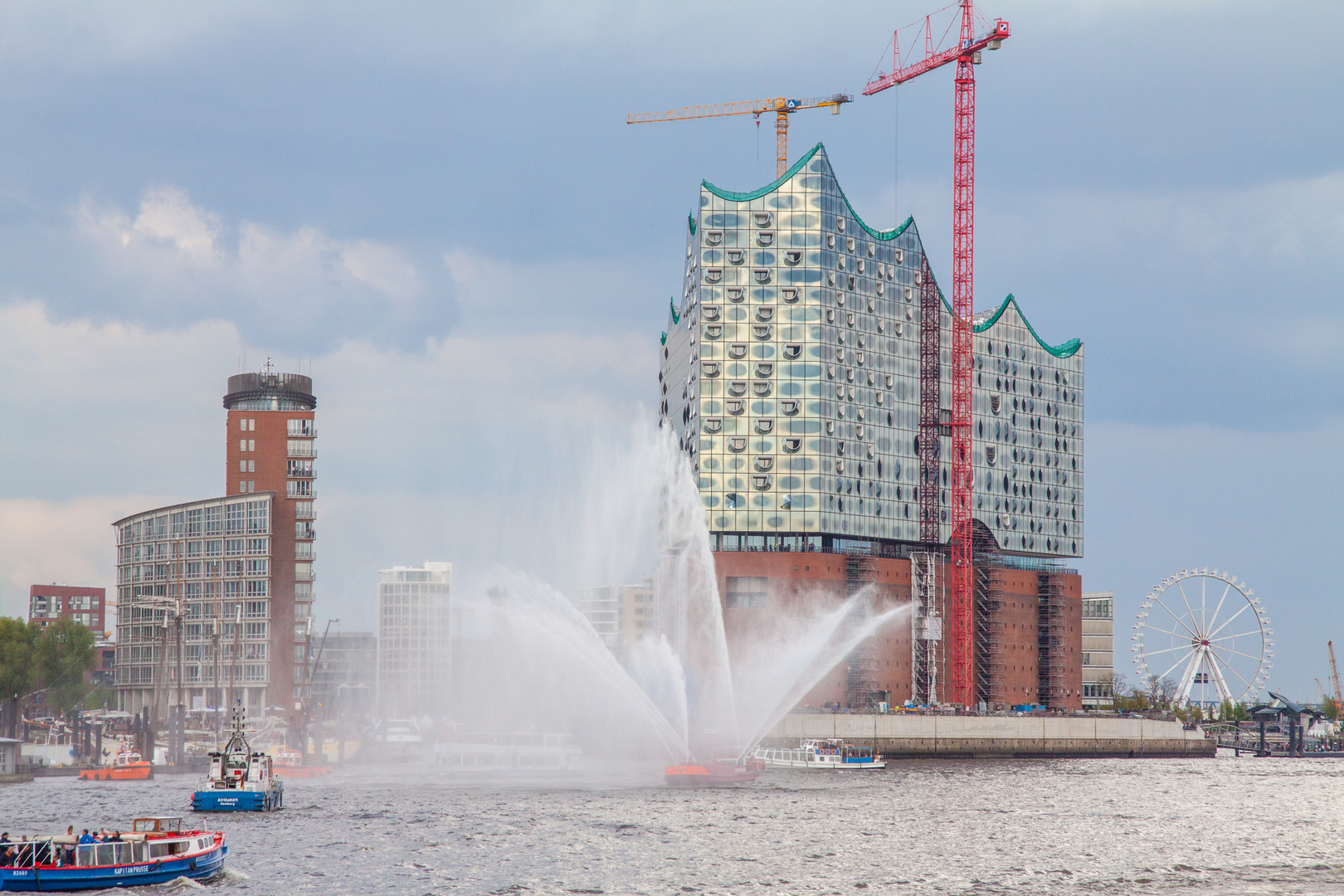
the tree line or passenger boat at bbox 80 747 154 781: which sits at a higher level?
the tree line

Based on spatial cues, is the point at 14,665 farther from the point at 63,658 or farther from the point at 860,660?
the point at 860,660

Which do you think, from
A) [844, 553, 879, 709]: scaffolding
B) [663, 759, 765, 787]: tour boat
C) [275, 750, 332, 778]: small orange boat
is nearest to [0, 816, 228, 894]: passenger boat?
[663, 759, 765, 787]: tour boat

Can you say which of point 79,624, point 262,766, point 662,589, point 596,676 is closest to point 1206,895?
point 596,676

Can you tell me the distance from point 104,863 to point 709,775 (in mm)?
55896

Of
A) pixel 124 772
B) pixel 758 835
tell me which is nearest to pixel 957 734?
pixel 124 772

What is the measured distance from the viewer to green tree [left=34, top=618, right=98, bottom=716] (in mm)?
184000

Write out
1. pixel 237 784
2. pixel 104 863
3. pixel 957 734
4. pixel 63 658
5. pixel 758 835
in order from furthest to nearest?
1. pixel 63 658
2. pixel 957 734
3. pixel 237 784
4. pixel 758 835
5. pixel 104 863

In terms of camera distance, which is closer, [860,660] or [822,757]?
[822,757]

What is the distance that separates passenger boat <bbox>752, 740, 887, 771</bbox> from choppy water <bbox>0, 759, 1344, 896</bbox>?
1778 cm

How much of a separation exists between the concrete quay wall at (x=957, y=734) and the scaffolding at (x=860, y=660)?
1176 centimetres

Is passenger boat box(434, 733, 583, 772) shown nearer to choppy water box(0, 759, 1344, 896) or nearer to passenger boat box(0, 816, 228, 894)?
choppy water box(0, 759, 1344, 896)

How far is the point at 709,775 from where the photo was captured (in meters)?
114

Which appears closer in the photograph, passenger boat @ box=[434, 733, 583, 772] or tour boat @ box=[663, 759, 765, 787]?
tour boat @ box=[663, 759, 765, 787]

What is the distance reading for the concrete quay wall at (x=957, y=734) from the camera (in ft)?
582
